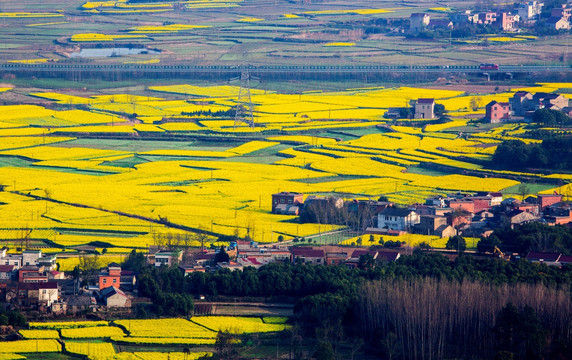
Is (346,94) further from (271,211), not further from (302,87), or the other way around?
(271,211)

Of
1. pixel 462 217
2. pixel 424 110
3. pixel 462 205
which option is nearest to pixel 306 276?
pixel 462 217

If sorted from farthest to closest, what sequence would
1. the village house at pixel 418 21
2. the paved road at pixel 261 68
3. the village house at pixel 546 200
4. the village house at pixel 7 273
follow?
1. the village house at pixel 418 21
2. the paved road at pixel 261 68
3. the village house at pixel 546 200
4. the village house at pixel 7 273

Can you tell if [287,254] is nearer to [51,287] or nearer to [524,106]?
[51,287]

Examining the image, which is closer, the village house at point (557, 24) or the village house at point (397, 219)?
the village house at point (397, 219)

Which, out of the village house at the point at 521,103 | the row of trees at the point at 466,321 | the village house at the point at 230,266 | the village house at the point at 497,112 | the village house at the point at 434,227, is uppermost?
the village house at the point at 521,103

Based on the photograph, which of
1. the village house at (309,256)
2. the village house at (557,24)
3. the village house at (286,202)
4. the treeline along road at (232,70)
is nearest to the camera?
the village house at (309,256)

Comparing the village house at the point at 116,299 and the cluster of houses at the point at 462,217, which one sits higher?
the cluster of houses at the point at 462,217

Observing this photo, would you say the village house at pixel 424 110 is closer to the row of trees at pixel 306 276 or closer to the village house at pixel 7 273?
the row of trees at pixel 306 276

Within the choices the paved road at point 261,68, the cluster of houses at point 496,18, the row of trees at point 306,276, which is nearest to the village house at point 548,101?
the paved road at point 261,68

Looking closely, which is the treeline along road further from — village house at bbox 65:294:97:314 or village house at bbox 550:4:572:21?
village house at bbox 65:294:97:314
